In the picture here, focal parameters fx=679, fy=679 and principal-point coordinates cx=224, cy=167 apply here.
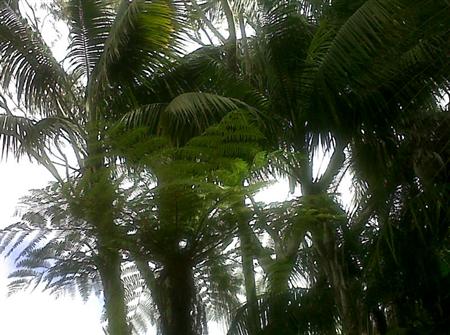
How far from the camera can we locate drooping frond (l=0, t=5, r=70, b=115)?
15.8ft

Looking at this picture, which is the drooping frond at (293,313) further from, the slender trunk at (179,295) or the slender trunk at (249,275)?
the slender trunk at (179,295)

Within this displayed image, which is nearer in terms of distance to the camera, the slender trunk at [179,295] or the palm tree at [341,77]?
the slender trunk at [179,295]

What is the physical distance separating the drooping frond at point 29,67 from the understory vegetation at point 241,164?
11mm

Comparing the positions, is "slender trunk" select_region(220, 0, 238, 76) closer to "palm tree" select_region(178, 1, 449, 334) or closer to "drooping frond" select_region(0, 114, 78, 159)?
"palm tree" select_region(178, 1, 449, 334)

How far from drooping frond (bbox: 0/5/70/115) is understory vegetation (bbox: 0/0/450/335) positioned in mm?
11

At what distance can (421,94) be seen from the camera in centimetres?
437

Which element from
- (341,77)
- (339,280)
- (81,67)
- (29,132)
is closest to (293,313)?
(339,280)

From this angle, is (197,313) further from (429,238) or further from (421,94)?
(421,94)

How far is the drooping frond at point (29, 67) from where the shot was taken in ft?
15.8

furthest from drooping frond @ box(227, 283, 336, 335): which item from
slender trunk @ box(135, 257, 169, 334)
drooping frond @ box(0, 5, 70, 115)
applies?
drooping frond @ box(0, 5, 70, 115)

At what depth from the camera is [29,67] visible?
15.9 feet

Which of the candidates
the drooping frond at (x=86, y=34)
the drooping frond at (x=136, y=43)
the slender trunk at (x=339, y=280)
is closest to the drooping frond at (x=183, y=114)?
the drooping frond at (x=136, y=43)

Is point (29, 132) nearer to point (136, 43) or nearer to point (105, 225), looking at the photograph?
point (136, 43)

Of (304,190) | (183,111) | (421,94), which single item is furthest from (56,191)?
(421,94)
